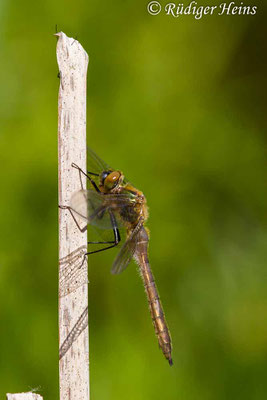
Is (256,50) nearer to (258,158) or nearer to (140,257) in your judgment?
(258,158)

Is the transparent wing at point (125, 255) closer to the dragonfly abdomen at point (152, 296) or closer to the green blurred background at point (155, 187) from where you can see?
the dragonfly abdomen at point (152, 296)

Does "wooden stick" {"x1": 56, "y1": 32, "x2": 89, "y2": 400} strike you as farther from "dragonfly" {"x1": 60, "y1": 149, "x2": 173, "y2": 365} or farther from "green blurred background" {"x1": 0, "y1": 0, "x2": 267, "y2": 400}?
"green blurred background" {"x1": 0, "y1": 0, "x2": 267, "y2": 400}

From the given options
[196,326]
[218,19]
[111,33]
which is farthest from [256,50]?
[196,326]

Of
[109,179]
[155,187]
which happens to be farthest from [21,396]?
[155,187]

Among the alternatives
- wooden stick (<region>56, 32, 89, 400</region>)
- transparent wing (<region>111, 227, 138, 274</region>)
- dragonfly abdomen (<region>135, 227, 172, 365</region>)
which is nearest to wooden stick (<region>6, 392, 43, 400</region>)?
wooden stick (<region>56, 32, 89, 400</region>)

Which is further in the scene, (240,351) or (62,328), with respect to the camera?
(240,351)

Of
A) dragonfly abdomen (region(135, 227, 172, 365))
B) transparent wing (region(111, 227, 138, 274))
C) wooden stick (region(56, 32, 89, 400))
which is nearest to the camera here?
wooden stick (region(56, 32, 89, 400))

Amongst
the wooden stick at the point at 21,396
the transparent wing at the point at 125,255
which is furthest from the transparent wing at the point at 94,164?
the wooden stick at the point at 21,396
